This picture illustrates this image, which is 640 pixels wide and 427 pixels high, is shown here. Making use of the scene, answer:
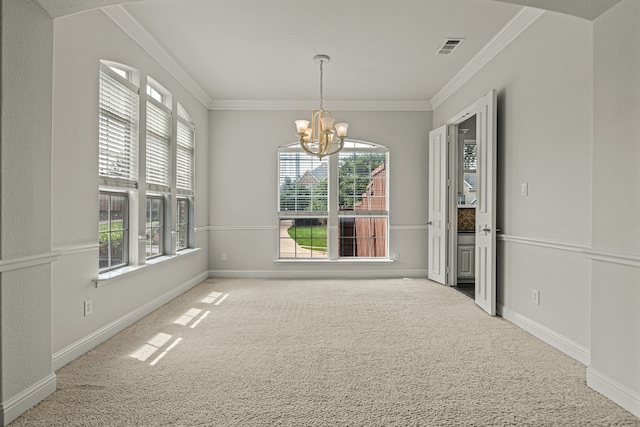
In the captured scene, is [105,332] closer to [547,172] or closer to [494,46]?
[547,172]

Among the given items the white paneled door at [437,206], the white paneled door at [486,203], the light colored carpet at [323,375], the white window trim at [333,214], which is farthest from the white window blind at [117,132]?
the white paneled door at [437,206]

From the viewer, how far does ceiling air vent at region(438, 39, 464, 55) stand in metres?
3.93

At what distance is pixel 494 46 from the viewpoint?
13.0 feet

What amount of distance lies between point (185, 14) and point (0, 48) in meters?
1.78

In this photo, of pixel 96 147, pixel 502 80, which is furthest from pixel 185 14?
pixel 502 80

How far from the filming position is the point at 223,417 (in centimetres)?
200

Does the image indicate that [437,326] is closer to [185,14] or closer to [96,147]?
[96,147]

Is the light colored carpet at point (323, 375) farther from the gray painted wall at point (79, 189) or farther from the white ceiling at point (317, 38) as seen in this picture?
the white ceiling at point (317, 38)

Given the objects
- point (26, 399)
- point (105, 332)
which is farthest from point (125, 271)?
point (26, 399)

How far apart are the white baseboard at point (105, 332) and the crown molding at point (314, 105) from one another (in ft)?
9.83

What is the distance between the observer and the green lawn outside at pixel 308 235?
633 cm

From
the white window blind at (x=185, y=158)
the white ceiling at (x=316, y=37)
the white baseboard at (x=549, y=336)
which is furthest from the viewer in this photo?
the white window blind at (x=185, y=158)

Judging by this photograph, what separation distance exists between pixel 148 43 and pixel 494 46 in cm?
351

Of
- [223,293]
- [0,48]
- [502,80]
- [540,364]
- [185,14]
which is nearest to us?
[0,48]
